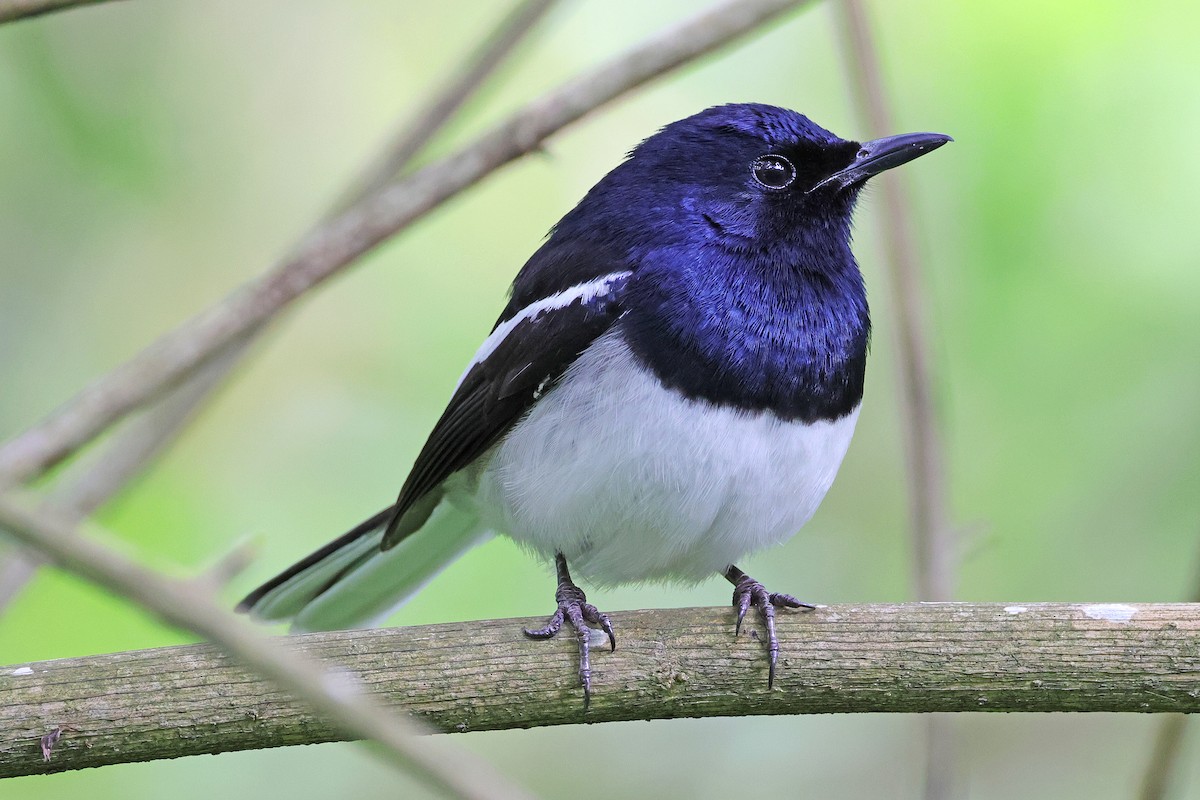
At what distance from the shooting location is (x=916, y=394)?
4066 millimetres

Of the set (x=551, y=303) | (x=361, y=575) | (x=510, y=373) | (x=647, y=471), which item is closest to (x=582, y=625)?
(x=647, y=471)

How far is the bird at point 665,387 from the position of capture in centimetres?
354

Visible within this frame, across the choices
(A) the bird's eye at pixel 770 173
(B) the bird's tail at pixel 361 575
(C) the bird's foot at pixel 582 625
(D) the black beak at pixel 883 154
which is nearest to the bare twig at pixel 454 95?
(A) the bird's eye at pixel 770 173

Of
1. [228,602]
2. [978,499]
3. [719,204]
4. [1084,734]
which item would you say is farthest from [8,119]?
[1084,734]

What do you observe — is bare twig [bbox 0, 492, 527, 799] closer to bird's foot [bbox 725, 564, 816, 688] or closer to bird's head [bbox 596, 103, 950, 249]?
bird's foot [bbox 725, 564, 816, 688]

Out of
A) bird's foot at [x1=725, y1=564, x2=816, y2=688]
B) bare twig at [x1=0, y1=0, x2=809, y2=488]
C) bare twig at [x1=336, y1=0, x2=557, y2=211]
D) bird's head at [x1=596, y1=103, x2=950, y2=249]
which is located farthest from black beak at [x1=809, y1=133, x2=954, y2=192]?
bird's foot at [x1=725, y1=564, x2=816, y2=688]

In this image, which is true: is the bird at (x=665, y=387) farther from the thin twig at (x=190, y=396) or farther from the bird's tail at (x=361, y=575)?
the thin twig at (x=190, y=396)

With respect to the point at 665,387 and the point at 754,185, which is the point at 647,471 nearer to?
the point at 665,387

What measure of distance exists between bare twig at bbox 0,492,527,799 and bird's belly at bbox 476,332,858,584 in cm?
195

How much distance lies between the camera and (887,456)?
6.35 m

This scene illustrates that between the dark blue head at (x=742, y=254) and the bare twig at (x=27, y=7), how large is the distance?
1.65 metres

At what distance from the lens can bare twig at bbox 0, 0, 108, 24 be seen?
8.86ft

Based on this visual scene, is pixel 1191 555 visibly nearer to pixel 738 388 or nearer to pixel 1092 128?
pixel 1092 128

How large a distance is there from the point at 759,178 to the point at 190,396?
1.88 m
